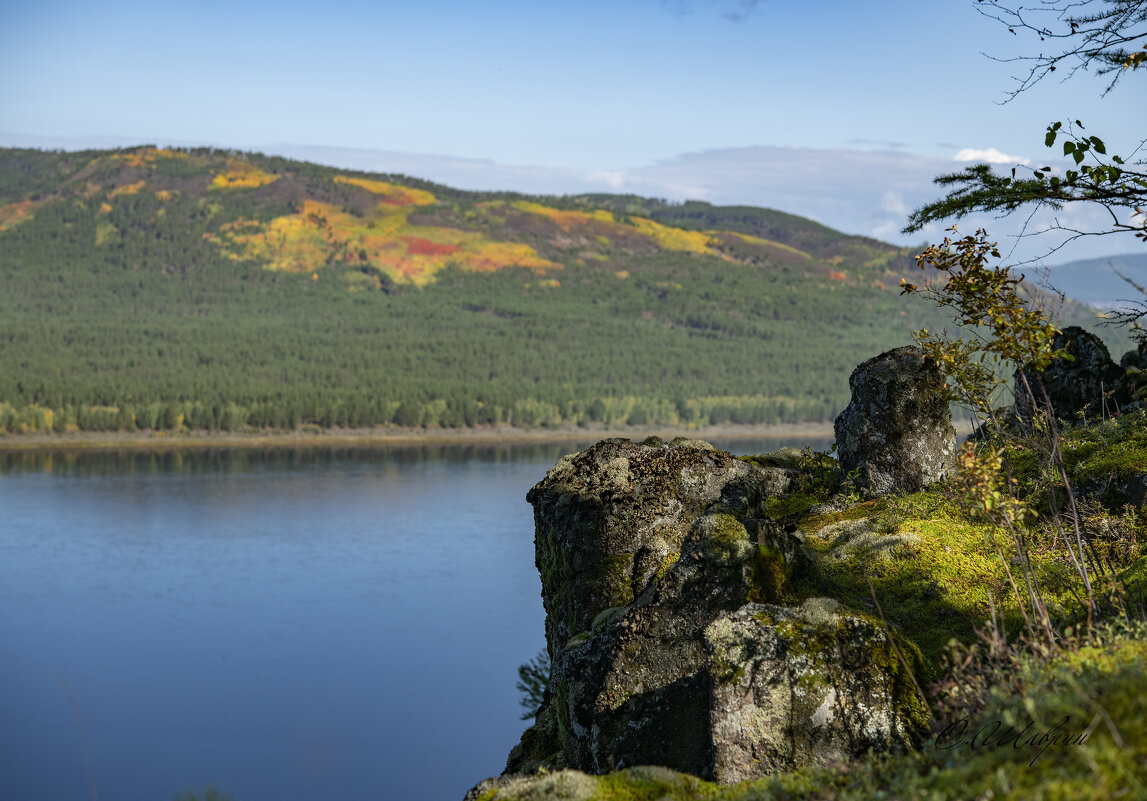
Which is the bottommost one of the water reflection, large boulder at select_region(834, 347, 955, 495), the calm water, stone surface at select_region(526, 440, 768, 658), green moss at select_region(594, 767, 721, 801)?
the water reflection

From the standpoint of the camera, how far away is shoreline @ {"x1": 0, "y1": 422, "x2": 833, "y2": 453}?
124562mm

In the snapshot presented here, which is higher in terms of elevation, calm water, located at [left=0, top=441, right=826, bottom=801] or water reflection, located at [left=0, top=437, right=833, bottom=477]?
calm water, located at [left=0, top=441, right=826, bottom=801]

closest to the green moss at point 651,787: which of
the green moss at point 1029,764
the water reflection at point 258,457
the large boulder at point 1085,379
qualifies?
the green moss at point 1029,764

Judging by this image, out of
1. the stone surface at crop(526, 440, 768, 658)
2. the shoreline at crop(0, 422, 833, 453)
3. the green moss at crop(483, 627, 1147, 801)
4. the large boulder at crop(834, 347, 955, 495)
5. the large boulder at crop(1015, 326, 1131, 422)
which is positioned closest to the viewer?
the green moss at crop(483, 627, 1147, 801)

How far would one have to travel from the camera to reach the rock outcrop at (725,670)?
22.1ft

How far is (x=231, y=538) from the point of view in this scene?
222 feet

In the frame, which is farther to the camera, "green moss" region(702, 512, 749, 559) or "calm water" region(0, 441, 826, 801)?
"calm water" region(0, 441, 826, 801)

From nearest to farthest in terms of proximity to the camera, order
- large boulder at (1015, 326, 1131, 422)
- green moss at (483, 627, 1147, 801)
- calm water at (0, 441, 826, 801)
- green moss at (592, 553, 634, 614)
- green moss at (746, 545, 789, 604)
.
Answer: green moss at (483, 627, 1147, 801)
green moss at (746, 545, 789, 604)
green moss at (592, 553, 634, 614)
large boulder at (1015, 326, 1131, 422)
calm water at (0, 441, 826, 801)

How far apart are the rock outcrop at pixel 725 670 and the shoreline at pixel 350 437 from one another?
104254 millimetres

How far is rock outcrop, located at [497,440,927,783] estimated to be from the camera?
673cm

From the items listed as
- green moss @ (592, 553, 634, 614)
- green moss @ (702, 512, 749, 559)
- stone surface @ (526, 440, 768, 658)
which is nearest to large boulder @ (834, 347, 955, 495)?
stone surface @ (526, 440, 768, 658)
